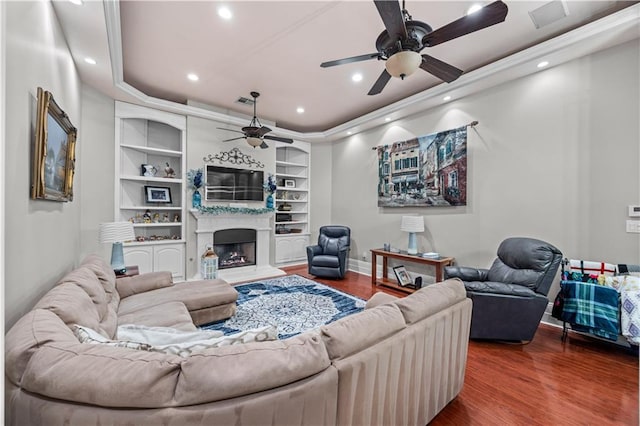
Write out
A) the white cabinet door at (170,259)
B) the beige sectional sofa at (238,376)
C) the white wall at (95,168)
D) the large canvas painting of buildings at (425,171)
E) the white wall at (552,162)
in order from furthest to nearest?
the white cabinet door at (170,259) → the large canvas painting of buildings at (425,171) → the white wall at (95,168) → the white wall at (552,162) → the beige sectional sofa at (238,376)

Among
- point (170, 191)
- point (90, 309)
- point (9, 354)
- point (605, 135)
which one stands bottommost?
point (90, 309)

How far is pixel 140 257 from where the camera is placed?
431cm

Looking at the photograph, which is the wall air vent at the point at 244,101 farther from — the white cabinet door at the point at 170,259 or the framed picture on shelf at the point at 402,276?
the framed picture on shelf at the point at 402,276

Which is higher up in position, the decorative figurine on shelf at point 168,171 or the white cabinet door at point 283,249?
the decorative figurine on shelf at point 168,171

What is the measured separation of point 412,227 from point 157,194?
4395 mm

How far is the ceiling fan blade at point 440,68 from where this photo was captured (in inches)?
90.4

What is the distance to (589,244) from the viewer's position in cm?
289

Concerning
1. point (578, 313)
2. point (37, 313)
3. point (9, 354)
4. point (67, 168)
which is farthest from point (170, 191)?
point (578, 313)

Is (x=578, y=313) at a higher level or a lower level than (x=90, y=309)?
lower

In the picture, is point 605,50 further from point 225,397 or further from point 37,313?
point 37,313

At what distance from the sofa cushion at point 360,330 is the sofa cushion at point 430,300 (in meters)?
0.09

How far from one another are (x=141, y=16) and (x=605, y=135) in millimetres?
4855

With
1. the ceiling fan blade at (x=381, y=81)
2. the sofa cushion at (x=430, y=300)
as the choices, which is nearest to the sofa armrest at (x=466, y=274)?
the sofa cushion at (x=430, y=300)

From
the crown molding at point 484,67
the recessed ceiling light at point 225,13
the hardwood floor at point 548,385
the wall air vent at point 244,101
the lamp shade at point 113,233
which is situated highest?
the wall air vent at point 244,101
